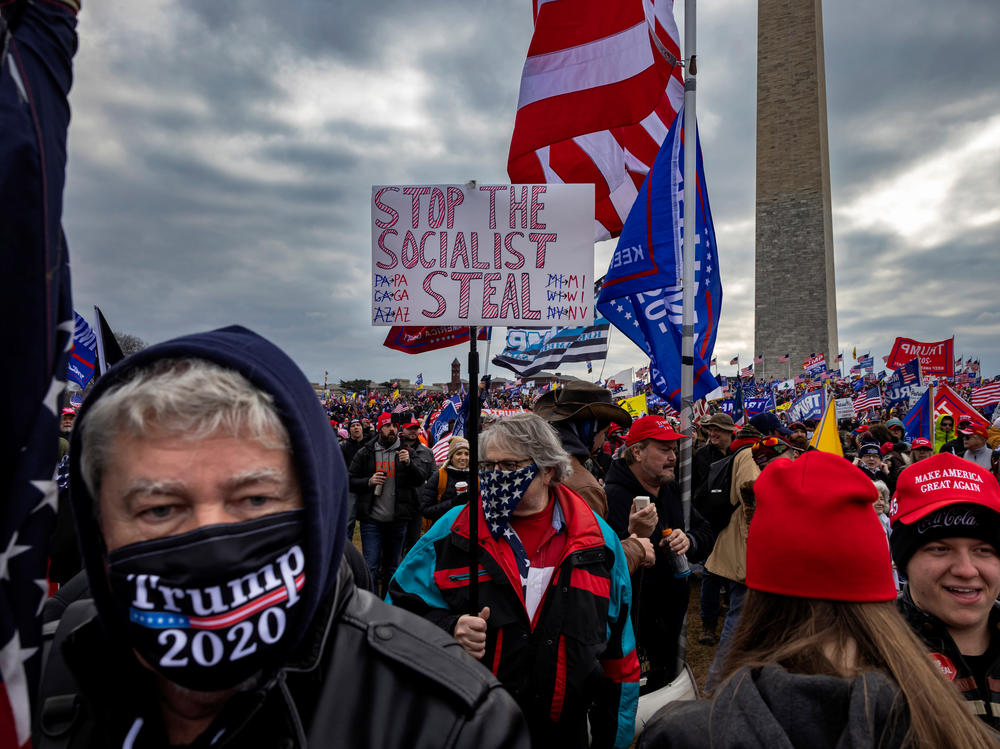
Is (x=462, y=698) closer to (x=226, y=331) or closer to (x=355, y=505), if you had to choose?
(x=226, y=331)

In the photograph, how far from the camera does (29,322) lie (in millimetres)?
730

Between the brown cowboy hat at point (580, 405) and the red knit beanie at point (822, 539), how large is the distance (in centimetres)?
293

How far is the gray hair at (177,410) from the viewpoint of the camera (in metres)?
0.98

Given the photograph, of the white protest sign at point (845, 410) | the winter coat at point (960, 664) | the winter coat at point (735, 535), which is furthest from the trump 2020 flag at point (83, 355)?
the white protest sign at point (845, 410)

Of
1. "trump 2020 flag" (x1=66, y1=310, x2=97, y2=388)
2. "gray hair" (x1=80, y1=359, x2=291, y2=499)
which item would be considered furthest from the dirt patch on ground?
"trump 2020 flag" (x1=66, y1=310, x2=97, y2=388)

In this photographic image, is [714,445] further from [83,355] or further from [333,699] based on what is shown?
[83,355]

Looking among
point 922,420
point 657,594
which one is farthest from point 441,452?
point 922,420

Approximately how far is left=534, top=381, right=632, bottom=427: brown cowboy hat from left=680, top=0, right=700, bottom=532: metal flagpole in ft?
2.13

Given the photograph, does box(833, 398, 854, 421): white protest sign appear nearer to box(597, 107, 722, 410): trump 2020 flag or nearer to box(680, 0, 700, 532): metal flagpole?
box(597, 107, 722, 410): trump 2020 flag

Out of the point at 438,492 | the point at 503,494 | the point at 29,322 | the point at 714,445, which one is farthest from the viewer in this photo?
the point at 714,445

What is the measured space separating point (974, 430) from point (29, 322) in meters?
9.26

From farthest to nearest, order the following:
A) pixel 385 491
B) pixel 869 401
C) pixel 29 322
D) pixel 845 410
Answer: pixel 869 401
pixel 845 410
pixel 385 491
pixel 29 322

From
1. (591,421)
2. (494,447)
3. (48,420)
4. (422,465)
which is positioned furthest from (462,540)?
(422,465)

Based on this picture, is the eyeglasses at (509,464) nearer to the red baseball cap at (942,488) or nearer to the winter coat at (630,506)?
the red baseball cap at (942,488)
